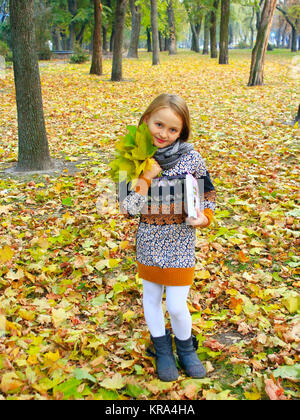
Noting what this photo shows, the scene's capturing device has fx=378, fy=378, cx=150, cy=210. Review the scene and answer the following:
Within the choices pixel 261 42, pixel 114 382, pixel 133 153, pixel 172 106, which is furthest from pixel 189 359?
pixel 261 42

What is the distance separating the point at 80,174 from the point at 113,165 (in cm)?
373

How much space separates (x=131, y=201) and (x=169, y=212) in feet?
0.77

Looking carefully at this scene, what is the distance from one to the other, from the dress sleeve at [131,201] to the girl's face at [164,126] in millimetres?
302

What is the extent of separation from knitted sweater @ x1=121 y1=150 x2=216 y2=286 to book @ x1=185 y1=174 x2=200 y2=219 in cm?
8

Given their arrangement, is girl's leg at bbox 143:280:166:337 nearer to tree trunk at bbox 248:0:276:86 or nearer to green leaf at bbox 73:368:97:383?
green leaf at bbox 73:368:97:383

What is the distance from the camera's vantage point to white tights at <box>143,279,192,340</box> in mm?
2223

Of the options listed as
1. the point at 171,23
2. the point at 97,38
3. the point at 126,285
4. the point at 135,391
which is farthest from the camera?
the point at 171,23

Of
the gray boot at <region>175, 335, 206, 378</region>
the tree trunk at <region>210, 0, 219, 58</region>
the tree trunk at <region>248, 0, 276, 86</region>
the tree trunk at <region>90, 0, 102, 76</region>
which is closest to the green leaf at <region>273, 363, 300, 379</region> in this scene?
the gray boot at <region>175, 335, 206, 378</region>

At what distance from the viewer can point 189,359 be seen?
2414 mm

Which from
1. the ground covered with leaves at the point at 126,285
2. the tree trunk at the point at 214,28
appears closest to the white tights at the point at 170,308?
the ground covered with leaves at the point at 126,285

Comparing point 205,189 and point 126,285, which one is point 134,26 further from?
point 205,189

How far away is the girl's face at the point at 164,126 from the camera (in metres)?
2.11

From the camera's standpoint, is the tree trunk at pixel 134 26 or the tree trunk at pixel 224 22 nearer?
the tree trunk at pixel 224 22

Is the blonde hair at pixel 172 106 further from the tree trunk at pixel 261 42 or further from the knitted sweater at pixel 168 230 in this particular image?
the tree trunk at pixel 261 42
